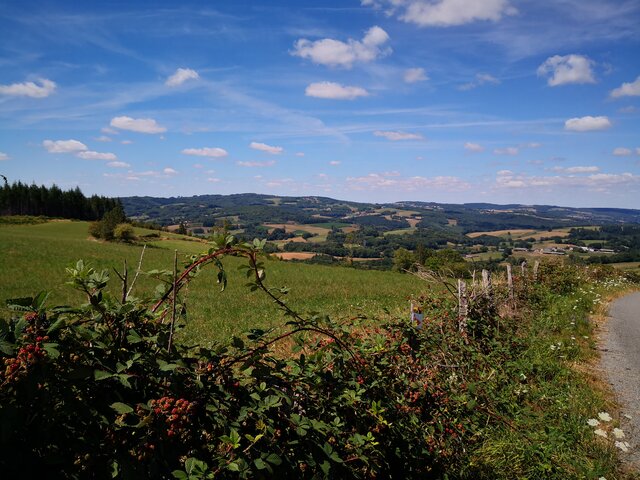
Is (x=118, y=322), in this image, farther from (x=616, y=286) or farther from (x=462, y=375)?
(x=616, y=286)

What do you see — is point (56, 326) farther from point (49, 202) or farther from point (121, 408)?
point (49, 202)

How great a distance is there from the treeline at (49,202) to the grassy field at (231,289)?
65.7m

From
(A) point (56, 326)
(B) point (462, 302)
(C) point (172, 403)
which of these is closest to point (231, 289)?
(B) point (462, 302)

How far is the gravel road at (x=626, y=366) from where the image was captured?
5402mm

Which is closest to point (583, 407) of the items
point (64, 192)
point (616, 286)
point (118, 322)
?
point (118, 322)

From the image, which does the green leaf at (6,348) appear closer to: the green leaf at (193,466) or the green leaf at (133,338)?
the green leaf at (133,338)

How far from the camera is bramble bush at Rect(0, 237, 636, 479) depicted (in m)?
1.73

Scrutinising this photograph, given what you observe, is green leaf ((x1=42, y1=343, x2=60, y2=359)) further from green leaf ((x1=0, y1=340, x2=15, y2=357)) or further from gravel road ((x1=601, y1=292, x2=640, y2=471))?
gravel road ((x1=601, y1=292, x2=640, y2=471))

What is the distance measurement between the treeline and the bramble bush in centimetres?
11038

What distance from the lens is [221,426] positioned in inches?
89.1

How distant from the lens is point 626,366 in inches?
326

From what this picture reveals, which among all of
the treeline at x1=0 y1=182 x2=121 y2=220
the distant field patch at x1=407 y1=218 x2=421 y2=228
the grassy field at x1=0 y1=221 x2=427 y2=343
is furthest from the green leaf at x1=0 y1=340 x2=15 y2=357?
the distant field patch at x1=407 y1=218 x2=421 y2=228

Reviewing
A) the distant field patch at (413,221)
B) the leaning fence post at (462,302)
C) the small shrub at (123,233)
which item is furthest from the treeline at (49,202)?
the distant field patch at (413,221)

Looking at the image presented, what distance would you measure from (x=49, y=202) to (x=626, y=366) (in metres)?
114
